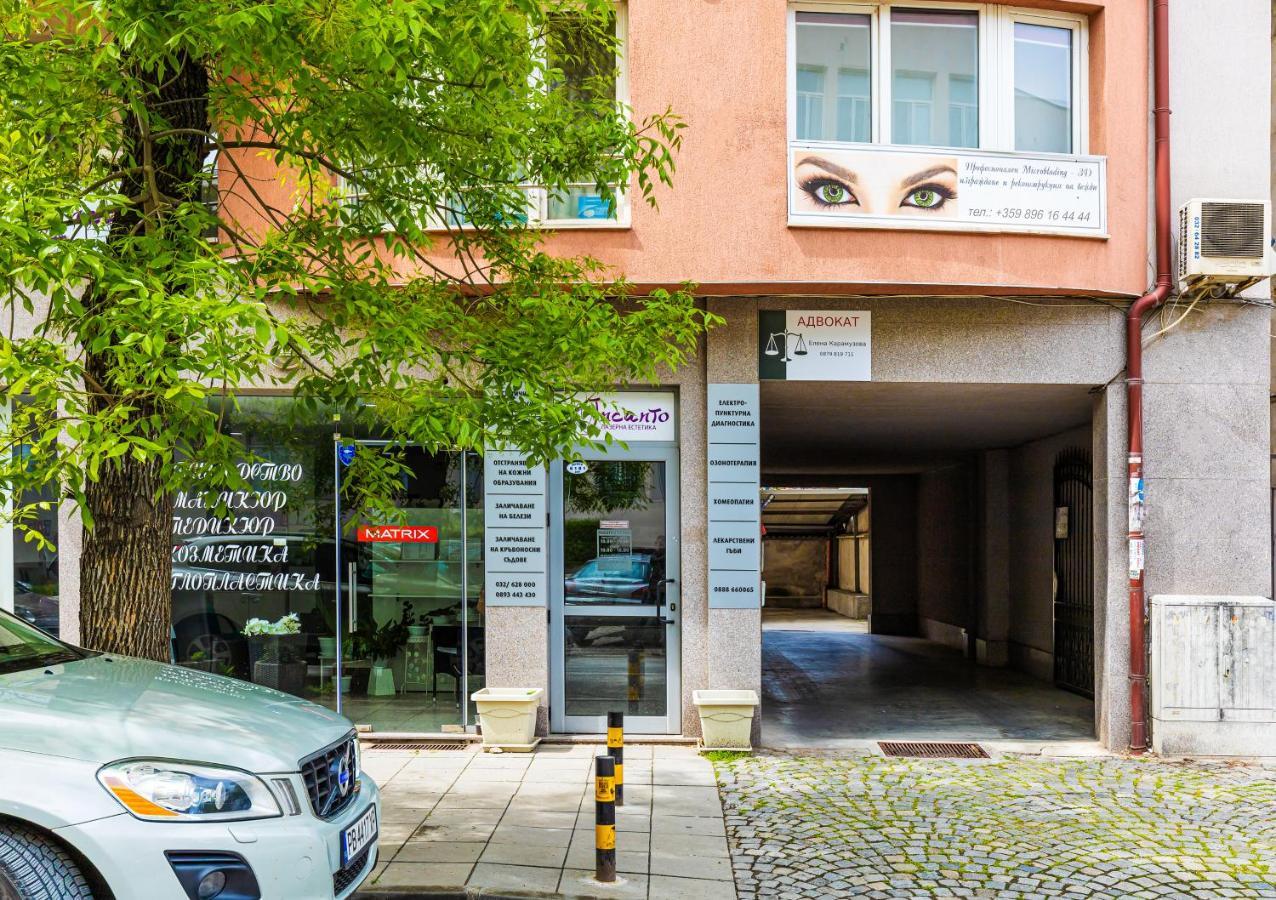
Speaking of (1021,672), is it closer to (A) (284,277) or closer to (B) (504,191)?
(B) (504,191)

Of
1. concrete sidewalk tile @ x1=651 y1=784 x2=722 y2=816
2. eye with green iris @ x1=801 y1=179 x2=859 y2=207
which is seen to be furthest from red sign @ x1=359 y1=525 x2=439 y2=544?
eye with green iris @ x1=801 y1=179 x2=859 y2=207

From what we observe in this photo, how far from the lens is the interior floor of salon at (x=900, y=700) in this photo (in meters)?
9.82

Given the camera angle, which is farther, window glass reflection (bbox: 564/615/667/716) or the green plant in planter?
the green plant in planter

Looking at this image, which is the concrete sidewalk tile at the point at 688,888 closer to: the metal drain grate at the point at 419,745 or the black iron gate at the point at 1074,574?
the metal drain grate at the point at 419,745

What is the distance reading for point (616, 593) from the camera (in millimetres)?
9562

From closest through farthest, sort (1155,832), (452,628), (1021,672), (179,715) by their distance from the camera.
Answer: (179,715) < (1155,832) < (452,628) < (1021,672)

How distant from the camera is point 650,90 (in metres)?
9.01

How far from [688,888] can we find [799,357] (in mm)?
4917

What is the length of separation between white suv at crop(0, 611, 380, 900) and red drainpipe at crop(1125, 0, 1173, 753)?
22.8 ft


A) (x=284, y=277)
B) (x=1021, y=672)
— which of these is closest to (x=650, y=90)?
(x=284, y=277)

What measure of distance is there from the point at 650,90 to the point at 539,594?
175 inches

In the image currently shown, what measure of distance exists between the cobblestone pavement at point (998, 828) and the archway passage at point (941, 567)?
4.07 feet

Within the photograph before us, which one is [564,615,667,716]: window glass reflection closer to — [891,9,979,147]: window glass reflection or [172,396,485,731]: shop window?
[172,396,485,731]: shop window

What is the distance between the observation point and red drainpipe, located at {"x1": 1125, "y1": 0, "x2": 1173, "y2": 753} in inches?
355
